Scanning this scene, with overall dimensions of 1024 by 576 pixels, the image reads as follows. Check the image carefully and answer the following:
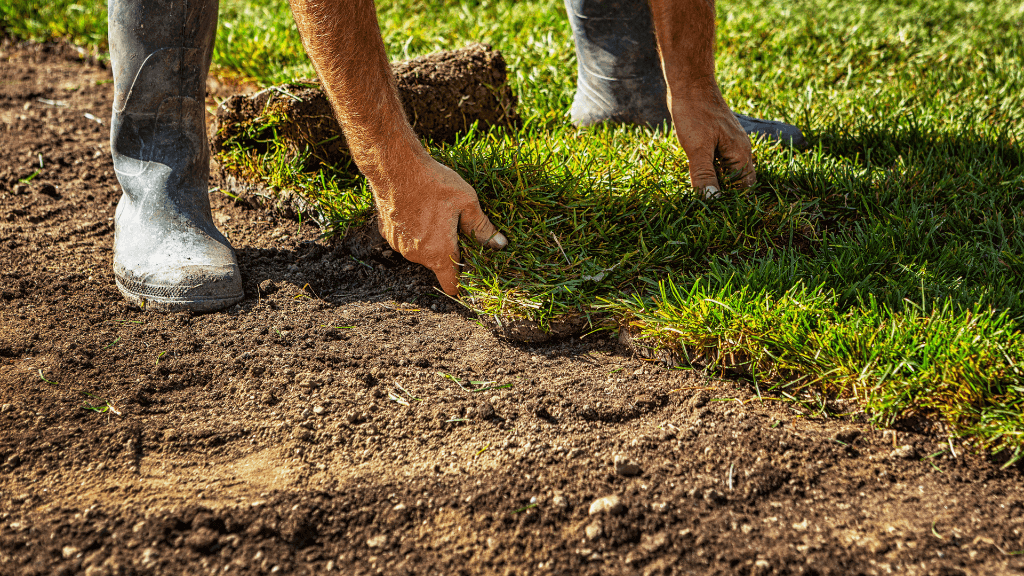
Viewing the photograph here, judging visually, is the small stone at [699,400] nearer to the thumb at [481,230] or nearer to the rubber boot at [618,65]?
the thumb at [481,230]

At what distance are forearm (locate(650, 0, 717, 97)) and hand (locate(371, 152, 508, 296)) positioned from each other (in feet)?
2.51

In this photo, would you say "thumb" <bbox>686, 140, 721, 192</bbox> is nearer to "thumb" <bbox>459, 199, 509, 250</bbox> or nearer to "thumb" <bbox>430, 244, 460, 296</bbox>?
"thumb" <bbox>459, 199, 509, 250</bbox>

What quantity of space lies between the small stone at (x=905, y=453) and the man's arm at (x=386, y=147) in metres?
1.21

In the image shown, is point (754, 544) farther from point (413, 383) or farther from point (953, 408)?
point (413, 383)

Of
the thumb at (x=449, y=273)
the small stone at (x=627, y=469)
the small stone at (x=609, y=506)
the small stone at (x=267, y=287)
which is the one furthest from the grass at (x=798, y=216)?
the small stone at (x=609, y=506)

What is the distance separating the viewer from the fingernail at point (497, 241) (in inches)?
86.1

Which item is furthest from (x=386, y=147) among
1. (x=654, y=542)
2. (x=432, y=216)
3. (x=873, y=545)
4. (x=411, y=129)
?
(x=873, y=545)

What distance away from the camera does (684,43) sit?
2195 mm

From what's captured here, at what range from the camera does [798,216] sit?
232 centimetres

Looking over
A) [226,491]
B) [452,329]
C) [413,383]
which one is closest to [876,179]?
[452,329]

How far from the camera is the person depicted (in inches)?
75.6

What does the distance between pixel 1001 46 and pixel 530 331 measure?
331 cm

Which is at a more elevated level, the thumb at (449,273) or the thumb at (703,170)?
the thumb at (703,170)

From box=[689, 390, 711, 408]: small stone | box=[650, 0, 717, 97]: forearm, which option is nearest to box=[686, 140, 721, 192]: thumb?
box=[650, 0, 717, 97]: forearm
